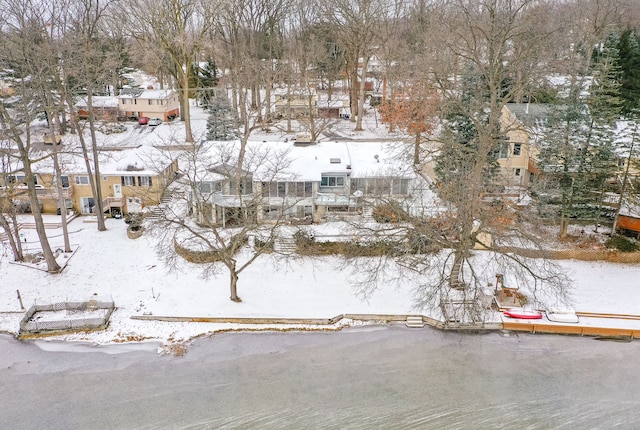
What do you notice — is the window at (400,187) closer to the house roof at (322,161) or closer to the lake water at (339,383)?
the house roof at (322,161)

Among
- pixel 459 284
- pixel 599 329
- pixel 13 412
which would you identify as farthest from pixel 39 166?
pixel 599 329

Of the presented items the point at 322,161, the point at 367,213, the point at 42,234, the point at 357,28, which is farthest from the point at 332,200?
the point at 357,28

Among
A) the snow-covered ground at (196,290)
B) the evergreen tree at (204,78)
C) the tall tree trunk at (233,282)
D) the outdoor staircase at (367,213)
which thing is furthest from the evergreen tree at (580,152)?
the evergreen tree at (204,78)

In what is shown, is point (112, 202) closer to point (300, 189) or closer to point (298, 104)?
point (300, 189)

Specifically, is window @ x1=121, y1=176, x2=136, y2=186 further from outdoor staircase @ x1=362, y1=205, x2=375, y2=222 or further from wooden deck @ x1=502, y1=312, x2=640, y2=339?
wooden deck @ x1=502, y1=312, x2=640, y2=339

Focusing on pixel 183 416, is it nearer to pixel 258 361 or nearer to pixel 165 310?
pixel 258 361

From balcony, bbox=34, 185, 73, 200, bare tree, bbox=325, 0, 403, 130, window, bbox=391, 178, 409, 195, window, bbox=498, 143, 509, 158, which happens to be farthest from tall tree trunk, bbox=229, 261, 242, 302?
bare tree, bbox=325, 0, 403, 130
